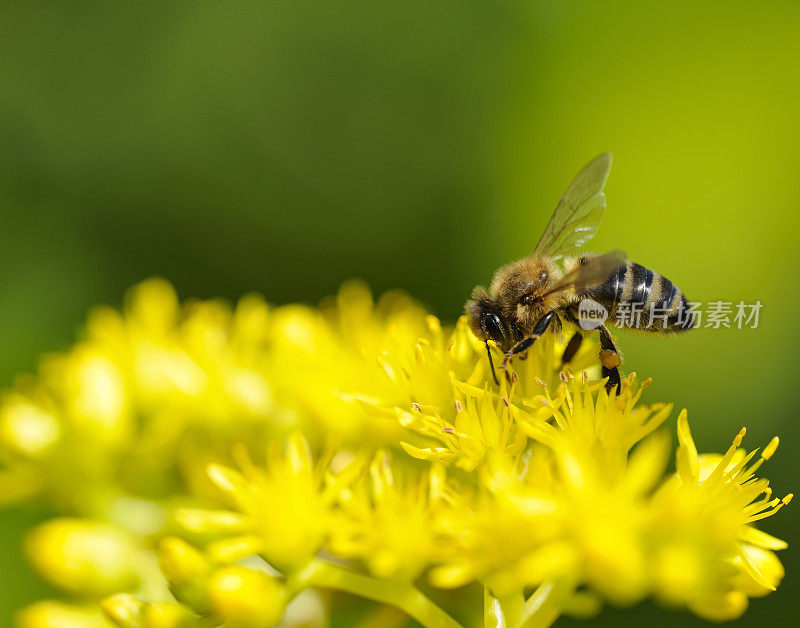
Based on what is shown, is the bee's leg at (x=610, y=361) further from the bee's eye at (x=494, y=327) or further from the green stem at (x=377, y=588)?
the green stem at (x=377, y=588)

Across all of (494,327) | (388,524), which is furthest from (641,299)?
(388,524)

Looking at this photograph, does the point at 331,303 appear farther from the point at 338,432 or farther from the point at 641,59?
the point at 641,59

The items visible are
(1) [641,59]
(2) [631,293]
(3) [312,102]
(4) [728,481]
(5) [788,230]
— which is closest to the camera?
(4) [728,481]

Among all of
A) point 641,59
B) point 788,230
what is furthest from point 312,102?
point 788,230

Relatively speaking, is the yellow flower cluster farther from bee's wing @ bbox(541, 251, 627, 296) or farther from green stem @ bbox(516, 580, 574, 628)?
bee's wing @ bbox(541, 251, 627, 296)

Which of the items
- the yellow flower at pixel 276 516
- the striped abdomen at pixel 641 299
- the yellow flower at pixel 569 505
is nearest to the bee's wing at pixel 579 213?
the striped abdomen at pixel 641 299
